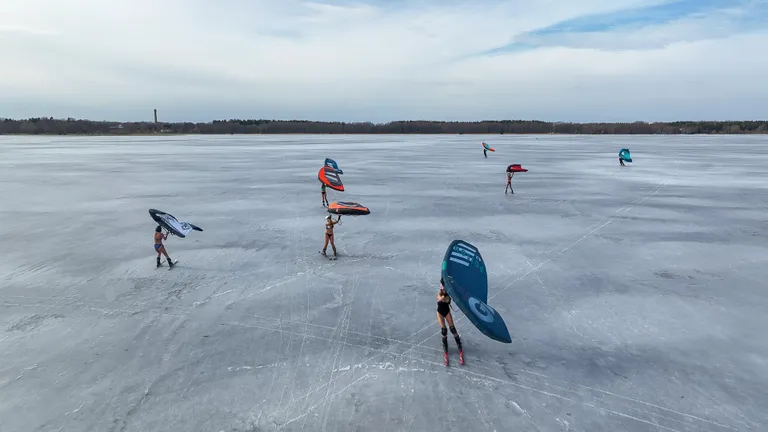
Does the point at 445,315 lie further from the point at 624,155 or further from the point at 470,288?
the point at 624,155

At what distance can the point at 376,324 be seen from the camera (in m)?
8.75

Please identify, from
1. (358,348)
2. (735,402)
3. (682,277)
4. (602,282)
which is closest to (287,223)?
(358,348)

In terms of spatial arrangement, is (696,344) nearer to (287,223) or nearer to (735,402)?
(735,402)

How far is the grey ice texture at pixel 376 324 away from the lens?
625cm

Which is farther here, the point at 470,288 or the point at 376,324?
the point at 376,324

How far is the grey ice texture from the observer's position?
6246 mm

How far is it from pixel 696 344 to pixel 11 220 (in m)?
22.2

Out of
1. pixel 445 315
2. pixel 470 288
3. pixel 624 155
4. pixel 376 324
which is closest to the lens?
pixel 470 288

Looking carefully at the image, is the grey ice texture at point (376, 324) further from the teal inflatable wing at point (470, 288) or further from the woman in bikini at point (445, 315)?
the teal inflatable wing at point (470, 288)

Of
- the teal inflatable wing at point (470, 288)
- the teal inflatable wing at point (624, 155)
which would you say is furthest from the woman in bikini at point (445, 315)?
the teal inflatable wing at point (624, 155)

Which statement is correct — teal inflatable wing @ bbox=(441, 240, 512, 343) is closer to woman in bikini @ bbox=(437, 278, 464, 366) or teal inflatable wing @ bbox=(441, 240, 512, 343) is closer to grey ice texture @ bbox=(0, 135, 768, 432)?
woman in bikini @ bbox=(437, 278, 464, 366)

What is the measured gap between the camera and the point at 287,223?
16828 millimetres

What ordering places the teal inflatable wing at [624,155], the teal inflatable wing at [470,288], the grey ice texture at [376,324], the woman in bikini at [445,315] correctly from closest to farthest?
the teal inflatable wing at [470,288] < the grey ice texture at [376,324] < the woman in bikini at [445,315] < the teal inflatable wing at [624,155]

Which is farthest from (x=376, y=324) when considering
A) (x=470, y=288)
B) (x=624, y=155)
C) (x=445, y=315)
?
(x=624, y=155)
